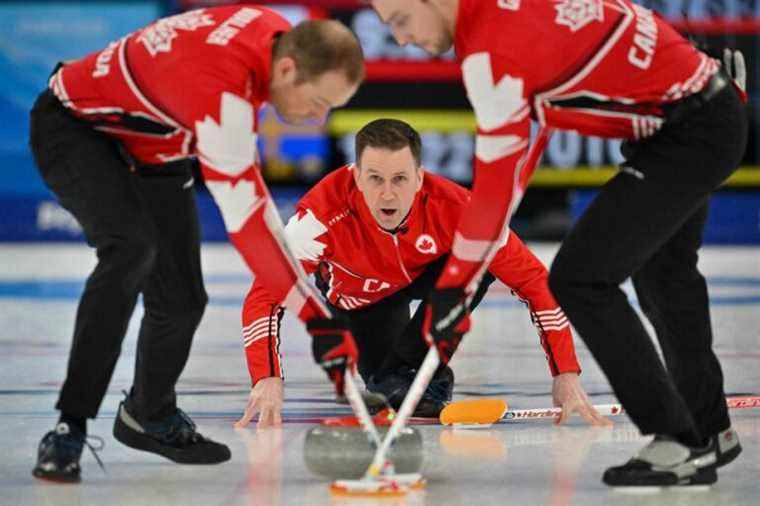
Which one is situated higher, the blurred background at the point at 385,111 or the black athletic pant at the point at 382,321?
the black athletic pant at the point at 382,321

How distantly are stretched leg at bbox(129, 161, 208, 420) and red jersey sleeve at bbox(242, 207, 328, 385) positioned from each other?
0.34 meters

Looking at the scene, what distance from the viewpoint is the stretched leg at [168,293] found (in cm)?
371

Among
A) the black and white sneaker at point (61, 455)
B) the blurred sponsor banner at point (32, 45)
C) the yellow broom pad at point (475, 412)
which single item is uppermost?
the black and white sneaker at point (61, 455)

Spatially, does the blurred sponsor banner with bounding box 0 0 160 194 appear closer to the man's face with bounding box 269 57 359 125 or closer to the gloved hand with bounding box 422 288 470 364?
the man's face with bounding box 269 57 359 125

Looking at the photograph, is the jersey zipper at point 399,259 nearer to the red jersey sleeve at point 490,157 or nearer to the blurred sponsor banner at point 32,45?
the red jersey sleeve at point 490,157

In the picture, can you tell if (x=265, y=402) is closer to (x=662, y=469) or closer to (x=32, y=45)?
(x=662, y=469)

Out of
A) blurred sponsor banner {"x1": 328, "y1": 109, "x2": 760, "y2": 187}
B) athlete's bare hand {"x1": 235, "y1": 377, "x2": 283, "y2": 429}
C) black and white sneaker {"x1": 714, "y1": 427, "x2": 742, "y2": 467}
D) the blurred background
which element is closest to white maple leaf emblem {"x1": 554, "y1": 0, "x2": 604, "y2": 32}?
black and white sneaker {"x1": 714, "y1": 427, "x2": 742, "y2": 467}

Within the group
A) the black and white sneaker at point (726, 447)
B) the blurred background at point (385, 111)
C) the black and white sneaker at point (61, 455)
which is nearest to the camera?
the black and white sneaker at point (61, 455)

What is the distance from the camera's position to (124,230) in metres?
3.41

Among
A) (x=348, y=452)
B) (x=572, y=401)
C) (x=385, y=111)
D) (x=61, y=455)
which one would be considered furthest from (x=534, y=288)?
(x=385, y=111)

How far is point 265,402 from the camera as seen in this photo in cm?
417

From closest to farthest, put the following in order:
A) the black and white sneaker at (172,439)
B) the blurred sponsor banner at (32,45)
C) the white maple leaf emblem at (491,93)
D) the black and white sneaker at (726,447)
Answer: the white maple leaf emblem at (491,93), the black and white sneaker at (726,447), the black and white sneaker at (172,439), the blurred sponsor banner at (32,45)

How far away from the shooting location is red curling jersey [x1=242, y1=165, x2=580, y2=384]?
430 centimetres

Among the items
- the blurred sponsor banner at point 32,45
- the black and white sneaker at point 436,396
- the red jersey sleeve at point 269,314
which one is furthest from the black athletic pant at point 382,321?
the blurred sponsor banner at point 32,45
